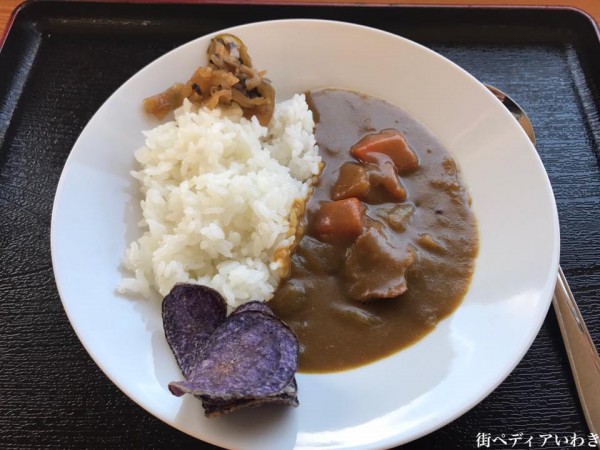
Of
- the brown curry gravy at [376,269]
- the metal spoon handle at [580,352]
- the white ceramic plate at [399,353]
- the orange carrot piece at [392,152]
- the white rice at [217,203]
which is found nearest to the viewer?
the white ceramic plate at [399,353]

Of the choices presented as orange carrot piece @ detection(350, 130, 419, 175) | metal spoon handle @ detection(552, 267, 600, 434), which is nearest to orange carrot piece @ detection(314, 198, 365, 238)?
orange carrot piece @ detection(350, 130, 419, 175)

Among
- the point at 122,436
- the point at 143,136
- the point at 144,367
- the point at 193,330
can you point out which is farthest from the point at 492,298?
the point at 143,136

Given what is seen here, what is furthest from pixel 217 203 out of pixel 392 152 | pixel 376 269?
pixel 392 152

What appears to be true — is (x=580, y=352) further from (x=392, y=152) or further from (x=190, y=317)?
(x=190, y=317)

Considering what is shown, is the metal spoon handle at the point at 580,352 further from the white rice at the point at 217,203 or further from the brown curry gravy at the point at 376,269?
the white rice at the point at 217,203

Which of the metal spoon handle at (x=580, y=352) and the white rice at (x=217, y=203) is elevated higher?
the white rice at (x=217, y=203)

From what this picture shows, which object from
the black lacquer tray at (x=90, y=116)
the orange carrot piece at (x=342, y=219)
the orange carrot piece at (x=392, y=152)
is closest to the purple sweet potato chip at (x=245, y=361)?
the black lacquer tray at (x=90, y=116)

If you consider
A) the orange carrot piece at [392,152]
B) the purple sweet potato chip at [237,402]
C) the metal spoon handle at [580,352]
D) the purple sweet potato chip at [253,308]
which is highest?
the orange carrot piece at [392,152]
